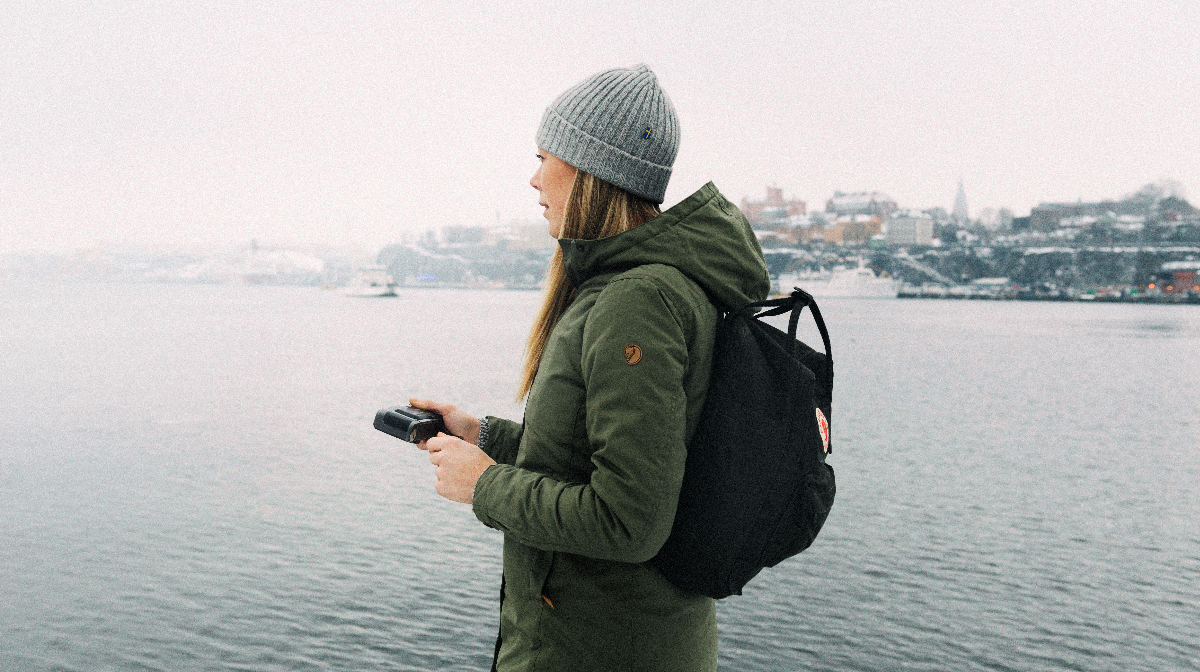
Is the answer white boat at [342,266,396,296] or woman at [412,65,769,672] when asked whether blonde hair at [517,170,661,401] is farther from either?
white boat at [342,266,396,296]

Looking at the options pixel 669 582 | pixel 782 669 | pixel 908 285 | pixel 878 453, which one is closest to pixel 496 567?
pixel 782 669

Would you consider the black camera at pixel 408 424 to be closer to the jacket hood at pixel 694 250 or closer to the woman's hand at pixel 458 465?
the woman's hand at pixel 458 465

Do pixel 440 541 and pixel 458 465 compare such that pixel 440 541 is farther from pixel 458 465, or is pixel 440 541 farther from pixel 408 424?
pixel 458 465

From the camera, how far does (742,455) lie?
5.14ft

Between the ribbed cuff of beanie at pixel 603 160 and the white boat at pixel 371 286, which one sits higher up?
the ribbed cuff of beanie at pixel 603 160

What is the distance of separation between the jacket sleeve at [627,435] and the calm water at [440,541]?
7.15 metres

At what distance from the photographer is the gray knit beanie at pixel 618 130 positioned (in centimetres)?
168

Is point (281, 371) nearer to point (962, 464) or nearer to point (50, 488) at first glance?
point (50, 488)

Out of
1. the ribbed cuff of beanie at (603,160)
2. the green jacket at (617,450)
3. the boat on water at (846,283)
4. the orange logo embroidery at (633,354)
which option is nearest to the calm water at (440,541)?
the green jacket at (617,450)

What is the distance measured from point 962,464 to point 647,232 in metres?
18.9

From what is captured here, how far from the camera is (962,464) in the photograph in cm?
1884

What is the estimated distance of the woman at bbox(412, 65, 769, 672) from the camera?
147 cm

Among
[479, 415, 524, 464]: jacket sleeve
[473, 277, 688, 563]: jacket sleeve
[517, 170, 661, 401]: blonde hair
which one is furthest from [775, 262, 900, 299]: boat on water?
[473, 277, 688, 563]: jacket sleeve

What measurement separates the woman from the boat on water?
120 m
